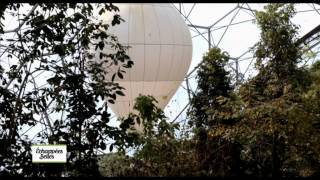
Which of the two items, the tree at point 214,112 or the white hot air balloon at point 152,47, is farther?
the white hot air balloon at point 152,47

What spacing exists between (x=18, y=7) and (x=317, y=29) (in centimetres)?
1977

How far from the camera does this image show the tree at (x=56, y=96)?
11.0 ft

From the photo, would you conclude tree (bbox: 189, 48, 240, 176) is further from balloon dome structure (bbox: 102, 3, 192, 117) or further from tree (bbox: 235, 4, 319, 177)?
balloon dome structure (bbox: 102, 3, 192, 117)

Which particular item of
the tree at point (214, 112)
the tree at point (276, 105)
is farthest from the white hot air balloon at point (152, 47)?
the tree at point (276, 105)

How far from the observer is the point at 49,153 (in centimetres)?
331

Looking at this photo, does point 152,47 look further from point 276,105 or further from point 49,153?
point 49,153

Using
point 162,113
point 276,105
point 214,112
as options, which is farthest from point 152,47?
point 162,113

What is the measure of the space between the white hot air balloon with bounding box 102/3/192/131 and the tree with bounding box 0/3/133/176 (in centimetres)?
1218

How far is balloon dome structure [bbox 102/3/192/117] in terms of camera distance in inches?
648

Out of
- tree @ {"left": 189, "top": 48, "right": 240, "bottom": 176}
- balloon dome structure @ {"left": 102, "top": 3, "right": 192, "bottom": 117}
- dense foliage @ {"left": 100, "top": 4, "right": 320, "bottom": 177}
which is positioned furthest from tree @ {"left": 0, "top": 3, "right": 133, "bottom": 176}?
balloon dome structure @ {"left": 102, "top": 3, "right": 192, "bottom": 117}

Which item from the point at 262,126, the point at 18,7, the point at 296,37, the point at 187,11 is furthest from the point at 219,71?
the point at 187,11

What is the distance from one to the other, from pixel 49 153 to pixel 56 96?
43 centimetres

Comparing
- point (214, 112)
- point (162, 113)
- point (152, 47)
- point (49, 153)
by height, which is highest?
point (152, 47)

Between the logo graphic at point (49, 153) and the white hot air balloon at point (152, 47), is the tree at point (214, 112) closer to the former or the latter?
the white hot air balloon at point (152, 47)
